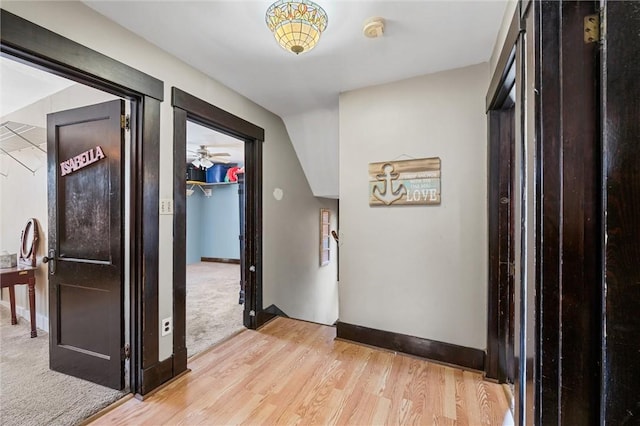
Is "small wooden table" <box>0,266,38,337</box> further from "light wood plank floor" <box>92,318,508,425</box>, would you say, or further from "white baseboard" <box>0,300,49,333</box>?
"light wood plank floor" <box>92,318,508,425</box>

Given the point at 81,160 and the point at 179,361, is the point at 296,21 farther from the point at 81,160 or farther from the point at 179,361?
the point at 179,361

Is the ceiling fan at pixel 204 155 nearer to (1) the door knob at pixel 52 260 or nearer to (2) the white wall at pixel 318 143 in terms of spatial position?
(2) the white wall at pixel 318 143

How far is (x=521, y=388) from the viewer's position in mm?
958

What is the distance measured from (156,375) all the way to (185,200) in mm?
1253

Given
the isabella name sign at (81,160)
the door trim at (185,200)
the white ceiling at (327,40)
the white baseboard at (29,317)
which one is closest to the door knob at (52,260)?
the isabella name sign at (81,160)

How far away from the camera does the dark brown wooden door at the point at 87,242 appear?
6.14 feet

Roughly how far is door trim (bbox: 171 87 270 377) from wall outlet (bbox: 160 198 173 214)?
1.4 inches

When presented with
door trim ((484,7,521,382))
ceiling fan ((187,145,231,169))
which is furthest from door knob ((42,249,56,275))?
ceiling fan ((187,145,231,169))

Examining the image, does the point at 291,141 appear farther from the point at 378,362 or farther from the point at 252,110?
the point at 378,362

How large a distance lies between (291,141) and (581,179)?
317 cm

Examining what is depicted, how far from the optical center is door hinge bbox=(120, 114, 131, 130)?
1861 mm

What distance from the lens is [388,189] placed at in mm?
2451

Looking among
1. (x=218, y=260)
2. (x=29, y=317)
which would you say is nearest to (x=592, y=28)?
(x=29, y=317)

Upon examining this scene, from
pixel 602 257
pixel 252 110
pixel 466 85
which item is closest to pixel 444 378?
pixel 602 257
